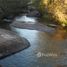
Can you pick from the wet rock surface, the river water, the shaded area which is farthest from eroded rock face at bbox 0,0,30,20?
the wet rock surface

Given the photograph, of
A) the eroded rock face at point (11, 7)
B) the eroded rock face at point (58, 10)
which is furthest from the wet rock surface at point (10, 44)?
the eroded rock face at point (11, 7)

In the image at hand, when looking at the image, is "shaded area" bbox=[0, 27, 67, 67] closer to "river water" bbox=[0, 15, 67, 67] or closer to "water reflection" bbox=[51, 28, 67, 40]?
"river water" bbox=[0, 15, 67, 67]

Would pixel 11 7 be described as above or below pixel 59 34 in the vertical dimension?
above

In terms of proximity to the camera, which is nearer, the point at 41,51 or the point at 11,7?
the point at 41,51

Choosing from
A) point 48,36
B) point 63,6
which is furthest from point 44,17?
point 48,36

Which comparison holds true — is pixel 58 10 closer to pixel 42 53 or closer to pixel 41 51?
pixel 41 51

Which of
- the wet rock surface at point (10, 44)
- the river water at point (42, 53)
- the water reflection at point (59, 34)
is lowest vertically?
the water reflection at point (59, 34)

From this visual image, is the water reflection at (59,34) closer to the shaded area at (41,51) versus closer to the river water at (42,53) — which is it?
the river water at (42,53)

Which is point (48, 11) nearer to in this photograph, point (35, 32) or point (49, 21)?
point (49, 21)

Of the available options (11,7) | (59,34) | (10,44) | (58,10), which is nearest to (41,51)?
(10,44)

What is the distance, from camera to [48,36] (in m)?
46.1

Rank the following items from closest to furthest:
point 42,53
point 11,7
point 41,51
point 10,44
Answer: point 42,53
point 41,51
point 10,44
point 11,7

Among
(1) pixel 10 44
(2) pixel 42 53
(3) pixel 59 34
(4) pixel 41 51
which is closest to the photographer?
(2) pixel 42 53

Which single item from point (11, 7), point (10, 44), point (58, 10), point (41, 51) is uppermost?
point (58, 10)
